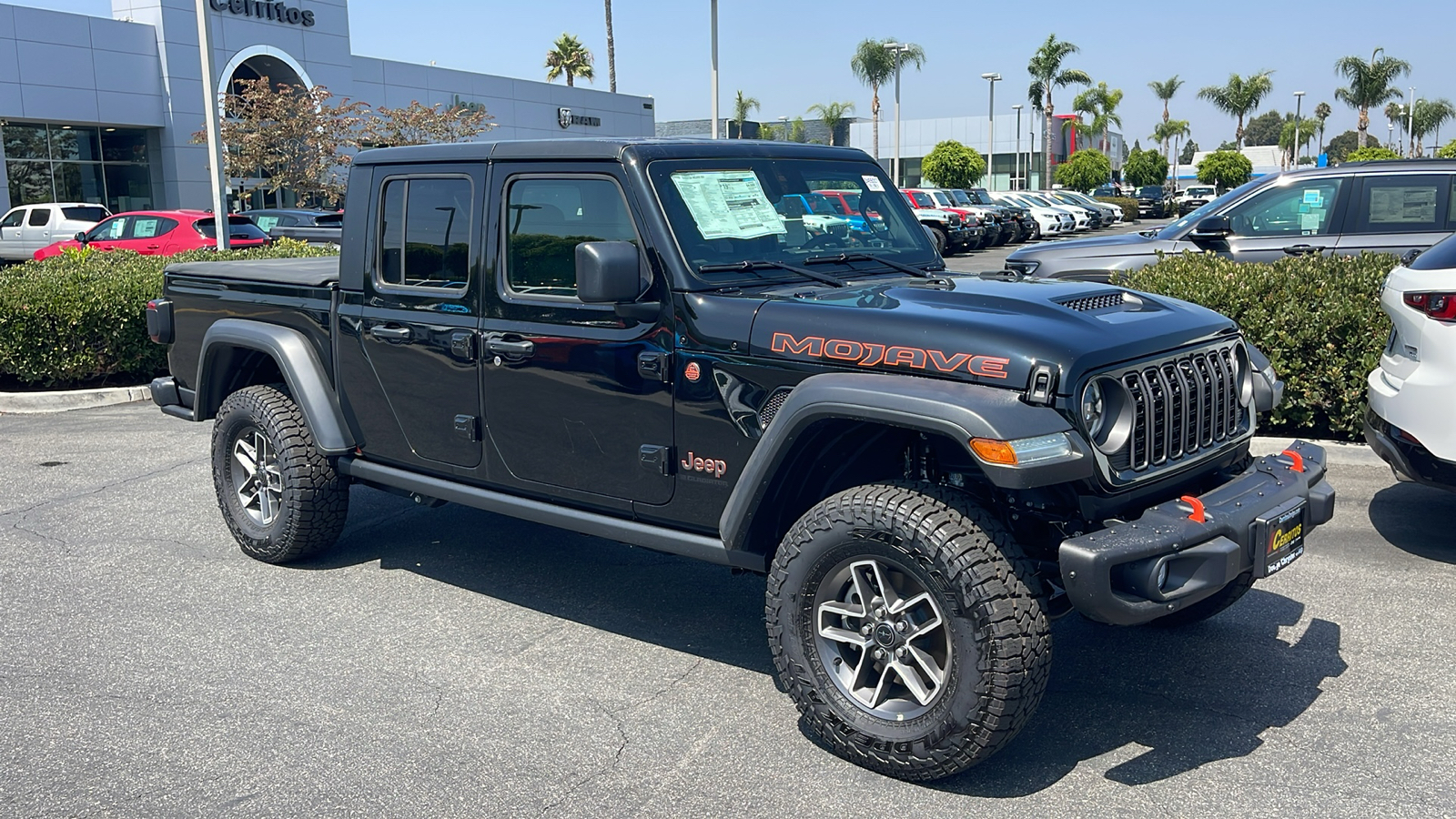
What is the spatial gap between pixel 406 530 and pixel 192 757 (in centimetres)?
274

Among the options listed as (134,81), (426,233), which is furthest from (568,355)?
(134,81)

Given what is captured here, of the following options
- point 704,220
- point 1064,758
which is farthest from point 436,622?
point 1064,758

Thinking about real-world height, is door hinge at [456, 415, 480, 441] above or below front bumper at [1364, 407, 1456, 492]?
above

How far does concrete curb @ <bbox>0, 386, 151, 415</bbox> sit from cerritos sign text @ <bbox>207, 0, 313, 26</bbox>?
88.7ft

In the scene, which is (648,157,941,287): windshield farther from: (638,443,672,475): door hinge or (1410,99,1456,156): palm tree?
(1410,99,1456,156): palm tree

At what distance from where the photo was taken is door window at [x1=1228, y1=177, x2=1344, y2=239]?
9.53m

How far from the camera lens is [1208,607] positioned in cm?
474

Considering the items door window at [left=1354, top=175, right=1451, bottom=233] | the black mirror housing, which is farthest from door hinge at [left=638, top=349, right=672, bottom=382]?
door window at [left=1354, top=175, right=1451, bottom=233]

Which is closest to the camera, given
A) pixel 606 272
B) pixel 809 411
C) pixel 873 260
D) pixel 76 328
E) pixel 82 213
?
pixel 809 411

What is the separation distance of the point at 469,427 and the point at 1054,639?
8.31 ft

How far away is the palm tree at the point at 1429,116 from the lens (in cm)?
10462

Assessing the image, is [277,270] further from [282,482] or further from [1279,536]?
[1279,536]

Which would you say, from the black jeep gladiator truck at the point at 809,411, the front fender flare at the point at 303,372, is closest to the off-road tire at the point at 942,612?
the black jeep gladiator truck at the point at 809,411

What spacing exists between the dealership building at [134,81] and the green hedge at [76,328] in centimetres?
1756
